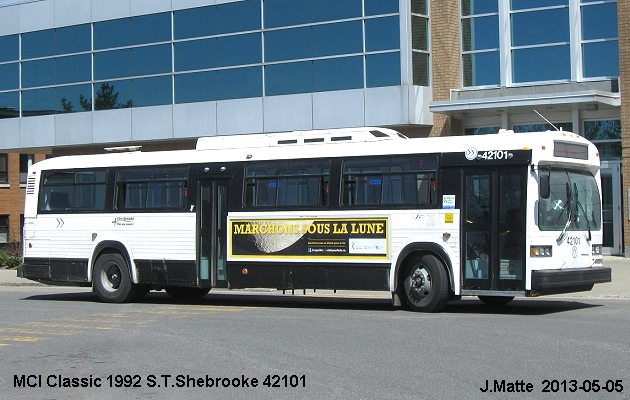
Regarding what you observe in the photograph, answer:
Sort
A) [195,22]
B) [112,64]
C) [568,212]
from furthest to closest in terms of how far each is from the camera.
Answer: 1. [112,64]
2. [195,22]
3. [568,212]

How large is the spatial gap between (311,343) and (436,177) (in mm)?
4800

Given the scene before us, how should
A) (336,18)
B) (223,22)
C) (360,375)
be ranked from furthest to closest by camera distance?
(223,22) < (336,18) < (360,375)

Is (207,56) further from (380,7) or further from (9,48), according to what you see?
(9,48)

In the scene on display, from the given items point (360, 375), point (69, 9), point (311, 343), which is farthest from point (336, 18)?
point (360, 375)

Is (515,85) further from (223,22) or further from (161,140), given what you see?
(161,140)

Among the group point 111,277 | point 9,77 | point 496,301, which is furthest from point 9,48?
point 496,301

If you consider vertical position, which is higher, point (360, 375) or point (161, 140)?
point (161, 140)

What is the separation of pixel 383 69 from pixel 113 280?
12942mm

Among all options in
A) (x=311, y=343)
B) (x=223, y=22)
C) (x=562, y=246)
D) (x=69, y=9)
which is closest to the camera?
(x=311, y=343)

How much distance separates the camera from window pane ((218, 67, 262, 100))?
32.3 meters

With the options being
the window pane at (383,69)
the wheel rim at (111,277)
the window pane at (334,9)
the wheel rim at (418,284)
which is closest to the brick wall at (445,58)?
the window pane at (383,69)

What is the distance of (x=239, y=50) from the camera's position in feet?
108

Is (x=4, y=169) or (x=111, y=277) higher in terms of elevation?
(x=4, y=169)

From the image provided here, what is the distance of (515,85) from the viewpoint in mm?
28172
